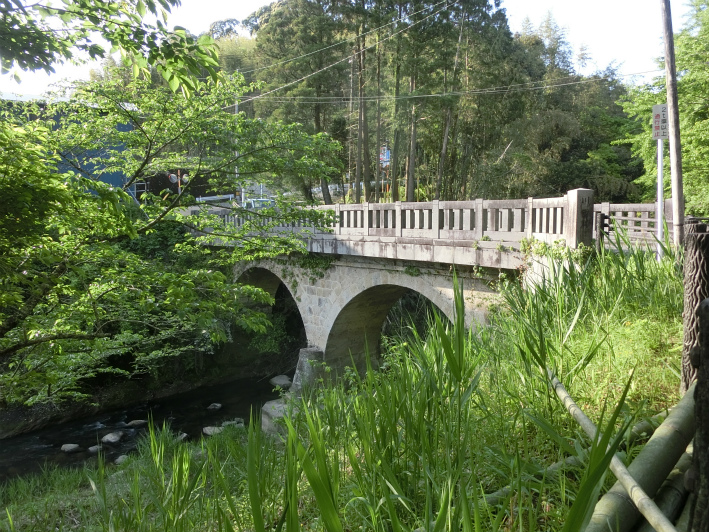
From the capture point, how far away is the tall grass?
137cm

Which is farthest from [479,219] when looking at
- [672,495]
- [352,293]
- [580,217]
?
[672,495]

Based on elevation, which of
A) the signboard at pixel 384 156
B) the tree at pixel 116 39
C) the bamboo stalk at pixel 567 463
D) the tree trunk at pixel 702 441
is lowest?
the bamboo stalk at pixel 567 463

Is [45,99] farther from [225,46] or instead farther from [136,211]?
[225,46]

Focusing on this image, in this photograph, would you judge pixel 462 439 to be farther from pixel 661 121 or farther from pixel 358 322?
pixel 358 322

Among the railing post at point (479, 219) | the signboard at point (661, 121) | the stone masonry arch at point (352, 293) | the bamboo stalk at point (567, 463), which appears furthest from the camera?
the stone masonry arch at point (352, 293)

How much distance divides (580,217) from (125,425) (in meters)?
9.83

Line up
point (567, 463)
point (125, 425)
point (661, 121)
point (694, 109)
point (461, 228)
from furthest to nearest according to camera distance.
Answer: point (694, 109) → point (125, 425) → point (461, 228) → point (661, 121) → point (567, 463)

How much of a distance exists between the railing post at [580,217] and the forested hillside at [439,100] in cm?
1092

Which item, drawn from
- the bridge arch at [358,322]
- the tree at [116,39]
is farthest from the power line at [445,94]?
the tree at [116,39]

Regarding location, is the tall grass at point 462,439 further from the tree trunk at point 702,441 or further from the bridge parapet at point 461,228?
the bridge parapet at point 461,228

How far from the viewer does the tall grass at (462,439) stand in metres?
1.37

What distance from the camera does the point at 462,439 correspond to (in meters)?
2.02

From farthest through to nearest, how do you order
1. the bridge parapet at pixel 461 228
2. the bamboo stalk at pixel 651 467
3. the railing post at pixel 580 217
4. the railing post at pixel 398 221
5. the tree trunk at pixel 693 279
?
the railing post at pixel 398 221 < the bridge parapet at pixel 461 228 < the railing post at pixel 580 217 < the tree trunk at pixel 693 279 < the bamboo stalk at pixel 651 467

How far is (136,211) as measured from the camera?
3861 mm
